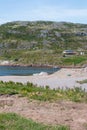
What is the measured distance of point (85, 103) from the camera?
1859 centimetres

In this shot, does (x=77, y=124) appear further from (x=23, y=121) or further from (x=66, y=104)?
(x=66, y=104)

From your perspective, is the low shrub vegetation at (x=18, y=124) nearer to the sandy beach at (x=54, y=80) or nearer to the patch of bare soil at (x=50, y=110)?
the patch of bare soil at (x=50, y=110)

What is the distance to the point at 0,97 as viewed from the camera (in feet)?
64.0

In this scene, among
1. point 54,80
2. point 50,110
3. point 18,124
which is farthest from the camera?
point 54,80

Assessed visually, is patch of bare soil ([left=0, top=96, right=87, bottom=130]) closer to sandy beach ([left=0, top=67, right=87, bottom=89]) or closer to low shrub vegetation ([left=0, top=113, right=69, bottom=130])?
low shrub vegetation ([left=0, top=113, right=69, bottom=130])

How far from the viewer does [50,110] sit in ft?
53.9

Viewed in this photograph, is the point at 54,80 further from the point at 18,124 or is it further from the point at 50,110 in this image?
the point at 18,124

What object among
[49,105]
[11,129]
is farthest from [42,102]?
[11,129]

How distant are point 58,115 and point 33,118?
101 centimetres

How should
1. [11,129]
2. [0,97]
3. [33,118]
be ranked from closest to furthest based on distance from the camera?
[11,129] < [33,118] < [0,97]

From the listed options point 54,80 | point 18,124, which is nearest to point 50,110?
point 18,124

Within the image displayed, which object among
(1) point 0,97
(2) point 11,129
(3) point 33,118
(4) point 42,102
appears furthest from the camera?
(1) point 0,97

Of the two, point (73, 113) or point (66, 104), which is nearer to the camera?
point (73, 113)

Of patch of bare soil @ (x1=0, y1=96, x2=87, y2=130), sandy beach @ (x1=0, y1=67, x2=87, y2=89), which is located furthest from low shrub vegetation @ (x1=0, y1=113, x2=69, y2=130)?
sandy beach @ (x1=0, y1=67, x2=87, y2=89)
